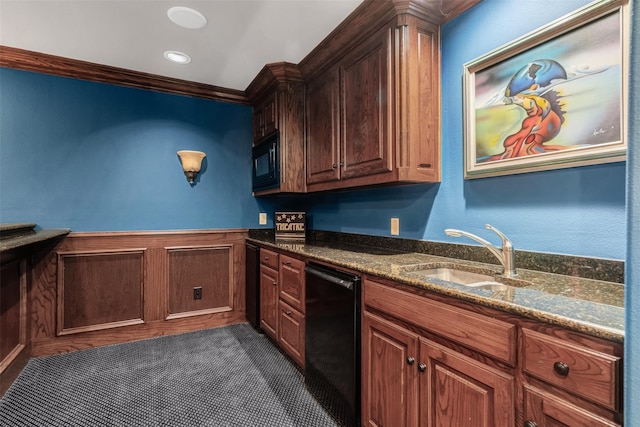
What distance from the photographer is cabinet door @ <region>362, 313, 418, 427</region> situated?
121 cm

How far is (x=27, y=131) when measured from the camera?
248cm

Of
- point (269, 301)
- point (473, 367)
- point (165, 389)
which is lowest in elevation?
point (165, 389)

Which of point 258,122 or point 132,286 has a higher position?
point 258,122

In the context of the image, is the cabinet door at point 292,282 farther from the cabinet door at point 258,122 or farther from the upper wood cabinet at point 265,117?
the cabinet door at point 258,122

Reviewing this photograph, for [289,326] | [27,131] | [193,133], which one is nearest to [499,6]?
[289,326]

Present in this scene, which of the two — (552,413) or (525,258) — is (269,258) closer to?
(525,258)

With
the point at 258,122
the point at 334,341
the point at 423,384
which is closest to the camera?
the point at 423,384

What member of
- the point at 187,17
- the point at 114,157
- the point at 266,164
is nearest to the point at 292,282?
the point at 266,164

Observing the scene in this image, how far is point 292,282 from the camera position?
218 cm

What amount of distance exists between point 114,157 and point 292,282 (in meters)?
2.08

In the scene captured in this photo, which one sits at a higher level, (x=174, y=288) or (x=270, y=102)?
(x=270, y=102)

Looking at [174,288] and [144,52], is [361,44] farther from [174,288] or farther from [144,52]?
[174,288]

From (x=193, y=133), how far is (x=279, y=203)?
3.82 ft

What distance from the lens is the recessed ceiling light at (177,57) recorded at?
8.02 feet
